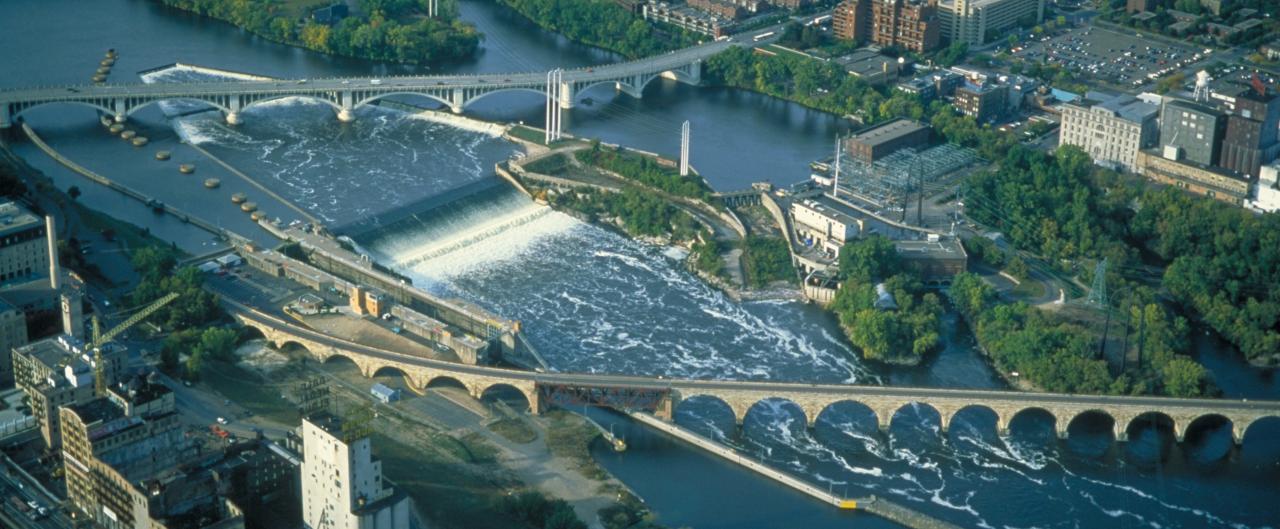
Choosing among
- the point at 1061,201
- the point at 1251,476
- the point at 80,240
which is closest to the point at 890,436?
the point at 1251,476

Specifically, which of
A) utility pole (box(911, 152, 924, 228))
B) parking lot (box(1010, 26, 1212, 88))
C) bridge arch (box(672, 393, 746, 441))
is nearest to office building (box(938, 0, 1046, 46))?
parking lot (box(1010, 26, 1212, 88))

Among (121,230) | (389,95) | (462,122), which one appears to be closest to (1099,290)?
(462,122)

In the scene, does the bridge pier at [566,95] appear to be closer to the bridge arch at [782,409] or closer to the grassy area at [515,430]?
the bridge arch at [782,409]

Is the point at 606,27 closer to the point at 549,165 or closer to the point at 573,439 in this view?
the point at 549,165

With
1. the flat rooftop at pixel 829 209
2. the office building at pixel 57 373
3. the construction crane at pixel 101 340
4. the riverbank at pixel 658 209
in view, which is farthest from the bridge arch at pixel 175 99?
the office building at pixel 57 373

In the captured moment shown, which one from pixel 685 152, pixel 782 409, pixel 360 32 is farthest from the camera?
pixel 360 32

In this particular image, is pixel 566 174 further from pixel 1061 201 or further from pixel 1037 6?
pixel 1037 6
